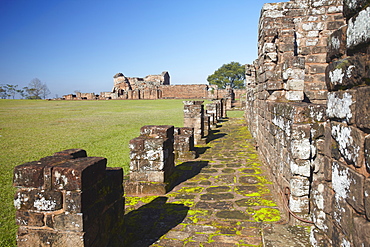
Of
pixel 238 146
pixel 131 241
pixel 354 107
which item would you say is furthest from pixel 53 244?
pixel 238 146

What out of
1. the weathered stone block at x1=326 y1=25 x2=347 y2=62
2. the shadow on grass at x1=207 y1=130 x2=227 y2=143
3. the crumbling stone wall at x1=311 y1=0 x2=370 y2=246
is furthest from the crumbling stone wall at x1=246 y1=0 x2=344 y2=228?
the shadow on grass at x1=207 y1=130 x2=227 y2=143

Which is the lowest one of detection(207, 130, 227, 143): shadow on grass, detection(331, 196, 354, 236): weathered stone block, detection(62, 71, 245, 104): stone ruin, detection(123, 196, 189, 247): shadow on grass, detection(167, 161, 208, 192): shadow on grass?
detection(123, 196, 189, 247): shadow on grass

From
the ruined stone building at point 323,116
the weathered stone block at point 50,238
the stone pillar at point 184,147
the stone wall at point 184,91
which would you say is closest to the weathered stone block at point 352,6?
the ruined stone building at point 323,116

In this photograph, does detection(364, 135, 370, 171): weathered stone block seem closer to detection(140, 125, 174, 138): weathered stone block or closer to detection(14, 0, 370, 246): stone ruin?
detection(14, 0, 370, 246): stone ruin

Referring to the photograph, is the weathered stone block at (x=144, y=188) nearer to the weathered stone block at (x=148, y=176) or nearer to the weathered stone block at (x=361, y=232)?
the weathered stone block at (x=148, y=176)

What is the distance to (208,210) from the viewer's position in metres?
5.04

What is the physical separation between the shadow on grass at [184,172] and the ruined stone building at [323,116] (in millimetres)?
2379

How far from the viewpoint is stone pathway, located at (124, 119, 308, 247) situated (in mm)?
4047

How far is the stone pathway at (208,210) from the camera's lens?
4047 mm

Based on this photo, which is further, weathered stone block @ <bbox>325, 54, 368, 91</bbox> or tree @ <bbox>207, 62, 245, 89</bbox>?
tree @ <bbox>207, 62, 245, 89</bbox>

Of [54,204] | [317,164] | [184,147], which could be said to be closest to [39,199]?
[54,204]

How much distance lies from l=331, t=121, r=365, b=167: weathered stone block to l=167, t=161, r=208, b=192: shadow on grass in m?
4.58

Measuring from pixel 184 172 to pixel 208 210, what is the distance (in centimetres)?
274

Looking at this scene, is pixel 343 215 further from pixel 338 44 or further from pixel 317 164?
pixel 317 164
